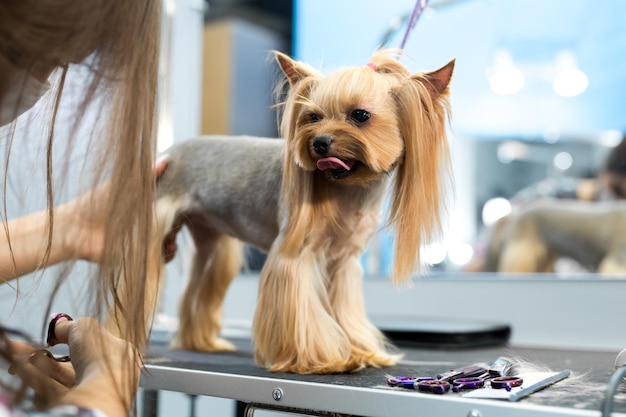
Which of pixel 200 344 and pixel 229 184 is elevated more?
pixel 229 184

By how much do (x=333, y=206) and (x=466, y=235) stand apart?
47.1 inches

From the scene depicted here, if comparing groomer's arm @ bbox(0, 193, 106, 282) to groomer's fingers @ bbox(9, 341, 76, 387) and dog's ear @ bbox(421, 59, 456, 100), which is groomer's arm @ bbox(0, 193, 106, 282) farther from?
dog's ear @ bbox(421, 59, 456, 100)

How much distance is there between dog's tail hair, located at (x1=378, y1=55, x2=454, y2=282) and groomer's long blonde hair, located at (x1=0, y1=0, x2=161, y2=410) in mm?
383

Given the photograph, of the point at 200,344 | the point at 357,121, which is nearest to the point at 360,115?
the point at 357,121

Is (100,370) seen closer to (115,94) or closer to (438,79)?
(115,94)

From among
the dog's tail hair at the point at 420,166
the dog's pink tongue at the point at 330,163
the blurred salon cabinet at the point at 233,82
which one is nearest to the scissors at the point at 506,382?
the dog's tail hair at the point at 420,166

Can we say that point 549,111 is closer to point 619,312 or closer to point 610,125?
point 610,125

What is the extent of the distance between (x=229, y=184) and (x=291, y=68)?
0.79ft

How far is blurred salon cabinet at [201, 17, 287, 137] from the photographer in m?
2.39

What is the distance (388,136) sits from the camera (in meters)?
0.99

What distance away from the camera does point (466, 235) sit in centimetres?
217

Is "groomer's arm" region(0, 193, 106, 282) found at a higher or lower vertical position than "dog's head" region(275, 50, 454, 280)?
lower

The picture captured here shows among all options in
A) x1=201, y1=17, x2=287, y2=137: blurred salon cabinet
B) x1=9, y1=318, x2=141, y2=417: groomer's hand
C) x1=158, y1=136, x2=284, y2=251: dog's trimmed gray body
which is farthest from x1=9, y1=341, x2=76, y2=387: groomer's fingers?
x1=201, y1=17, x2=287, y2=137: blurred salon cabinet

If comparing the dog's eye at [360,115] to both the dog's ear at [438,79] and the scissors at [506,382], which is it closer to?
the dog's ear at [438,79]
